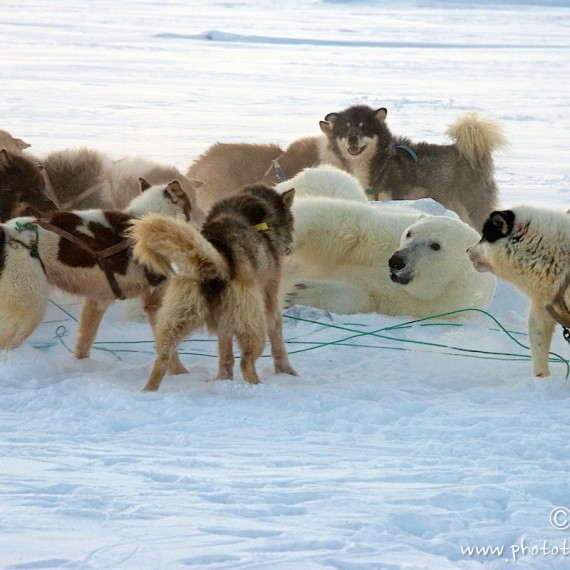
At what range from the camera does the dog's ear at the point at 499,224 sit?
497cm

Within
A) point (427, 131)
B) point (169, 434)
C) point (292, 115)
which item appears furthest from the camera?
point (292, 115)

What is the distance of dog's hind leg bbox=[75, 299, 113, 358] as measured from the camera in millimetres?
5605

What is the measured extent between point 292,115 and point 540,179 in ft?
15.2

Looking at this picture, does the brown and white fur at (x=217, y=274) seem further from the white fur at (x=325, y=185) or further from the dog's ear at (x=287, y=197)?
the white fur at (x=325, y=185)

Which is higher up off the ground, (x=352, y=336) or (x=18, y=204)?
(x=18, y=204)

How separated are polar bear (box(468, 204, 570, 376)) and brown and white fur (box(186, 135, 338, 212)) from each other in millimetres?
4420

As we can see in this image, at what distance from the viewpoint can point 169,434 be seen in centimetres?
420

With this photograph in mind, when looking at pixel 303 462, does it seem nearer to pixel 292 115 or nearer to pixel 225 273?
pixel 225 273

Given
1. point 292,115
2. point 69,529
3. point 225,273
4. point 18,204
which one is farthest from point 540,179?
point 69,529

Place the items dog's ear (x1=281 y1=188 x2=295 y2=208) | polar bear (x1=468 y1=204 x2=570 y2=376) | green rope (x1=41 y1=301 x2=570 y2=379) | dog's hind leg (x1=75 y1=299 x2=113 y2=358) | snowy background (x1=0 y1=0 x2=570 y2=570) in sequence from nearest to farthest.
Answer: snowy background (x1=0 y1=0 x2=570 y2=570) < polar bear (x1=468 y1=204 x2=570 y2=376) < dog's ear (x1=281 y1=188 x2=295 y2=208) < dog's hind leg (x1=75 y1=299 x2=113 y2=358) < green rope (x1=41 y1=301 x2=570 y2=379)

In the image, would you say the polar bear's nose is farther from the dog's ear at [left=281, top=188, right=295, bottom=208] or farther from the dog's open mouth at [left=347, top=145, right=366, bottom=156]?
the dog's open mouth at [left=347, top=145, right=366, bottom=156]

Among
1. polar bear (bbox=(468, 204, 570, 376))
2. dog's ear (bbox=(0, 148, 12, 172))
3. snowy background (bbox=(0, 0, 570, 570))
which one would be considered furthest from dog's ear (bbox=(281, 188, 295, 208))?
dog's ear (bbox=(0, 148, 12, 172))

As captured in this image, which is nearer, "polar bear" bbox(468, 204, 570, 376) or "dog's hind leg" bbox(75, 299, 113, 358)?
"polar bear" bbox(468, 204, 570, 376)

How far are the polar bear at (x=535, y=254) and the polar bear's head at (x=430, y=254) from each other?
1.19 metres
